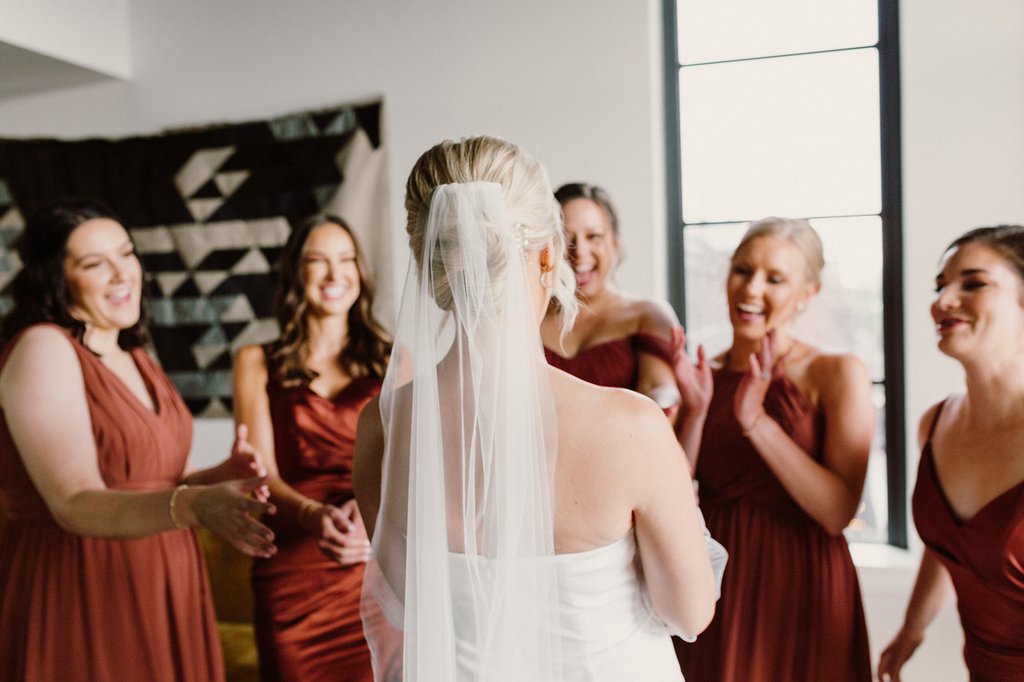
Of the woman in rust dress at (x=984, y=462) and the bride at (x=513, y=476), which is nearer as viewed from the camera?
the bride at (x=513, y=476)

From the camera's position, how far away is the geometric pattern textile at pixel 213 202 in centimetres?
379

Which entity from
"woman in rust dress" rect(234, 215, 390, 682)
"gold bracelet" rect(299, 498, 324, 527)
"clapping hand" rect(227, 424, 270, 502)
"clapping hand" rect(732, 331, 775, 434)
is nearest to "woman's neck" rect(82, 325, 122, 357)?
"clapping hand" rect(227, 424, 270, 502)

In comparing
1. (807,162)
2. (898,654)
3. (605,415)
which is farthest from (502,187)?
(807,162)

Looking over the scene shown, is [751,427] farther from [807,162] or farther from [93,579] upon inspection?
[807,162]

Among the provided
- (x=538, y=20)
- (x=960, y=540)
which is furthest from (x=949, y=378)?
(x=538, y=20)

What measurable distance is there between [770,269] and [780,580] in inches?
31.8

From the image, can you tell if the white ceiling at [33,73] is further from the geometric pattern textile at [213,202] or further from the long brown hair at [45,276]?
the long brown hair at [45,276]

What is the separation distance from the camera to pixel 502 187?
128 cm

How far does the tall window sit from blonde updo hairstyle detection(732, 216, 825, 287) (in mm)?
1309

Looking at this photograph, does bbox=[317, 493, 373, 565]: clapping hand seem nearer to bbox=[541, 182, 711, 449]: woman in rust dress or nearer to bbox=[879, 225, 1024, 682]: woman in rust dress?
bbox=[541, 182, 711, 449]: woman in rust dress

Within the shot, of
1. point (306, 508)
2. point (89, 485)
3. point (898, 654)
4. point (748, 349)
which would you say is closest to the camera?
point (89, 485)

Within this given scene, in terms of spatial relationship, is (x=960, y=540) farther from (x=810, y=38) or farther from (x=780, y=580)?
(x=810, y=38)

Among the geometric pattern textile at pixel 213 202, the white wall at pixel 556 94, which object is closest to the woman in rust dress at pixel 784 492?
the white wall at pixel 556 94

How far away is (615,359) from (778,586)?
803mm
